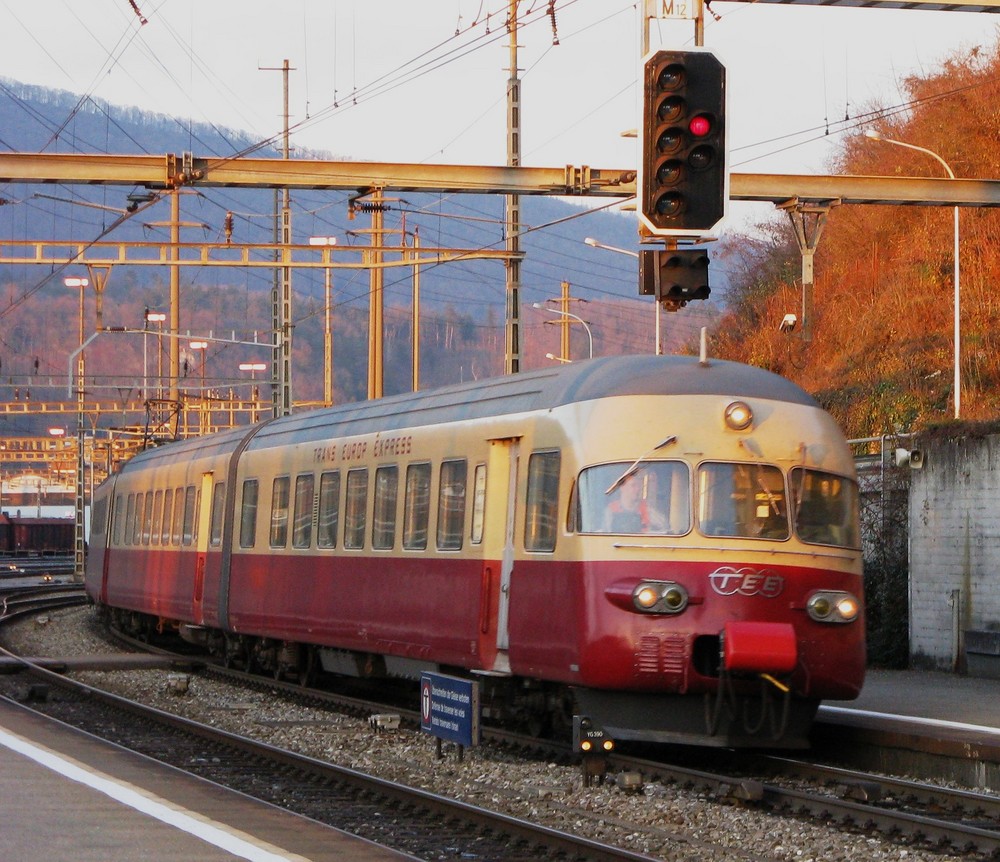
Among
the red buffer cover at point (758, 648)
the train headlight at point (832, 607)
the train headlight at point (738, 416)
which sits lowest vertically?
the red buffer cover at point (758, 648)

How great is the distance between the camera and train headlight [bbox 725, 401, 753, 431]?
1336 centimetres

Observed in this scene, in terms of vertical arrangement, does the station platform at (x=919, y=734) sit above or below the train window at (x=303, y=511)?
below

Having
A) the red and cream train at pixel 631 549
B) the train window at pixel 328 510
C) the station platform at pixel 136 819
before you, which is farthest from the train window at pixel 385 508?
the station platform at pixel 136 819

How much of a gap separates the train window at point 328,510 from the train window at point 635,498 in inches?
231

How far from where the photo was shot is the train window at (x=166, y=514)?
27.0m

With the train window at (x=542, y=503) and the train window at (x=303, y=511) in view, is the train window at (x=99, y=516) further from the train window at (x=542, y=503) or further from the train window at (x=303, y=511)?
the train window at (x=542, y=503)

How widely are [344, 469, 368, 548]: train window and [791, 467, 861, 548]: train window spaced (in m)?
5.69

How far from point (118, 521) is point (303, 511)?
13.4 m

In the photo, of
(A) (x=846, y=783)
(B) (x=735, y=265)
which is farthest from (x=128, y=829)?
(B) (x=735, y=265)

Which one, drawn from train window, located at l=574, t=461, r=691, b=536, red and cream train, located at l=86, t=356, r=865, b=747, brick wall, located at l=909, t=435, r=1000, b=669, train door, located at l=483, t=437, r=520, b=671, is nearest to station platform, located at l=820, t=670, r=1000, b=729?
brick wall, located at l=909, t=435, r=1000, b=669

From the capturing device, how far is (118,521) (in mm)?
32281

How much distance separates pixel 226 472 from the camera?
2311cm

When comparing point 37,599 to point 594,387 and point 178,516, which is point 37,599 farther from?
point 594,387

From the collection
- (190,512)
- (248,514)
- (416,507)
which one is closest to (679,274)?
(416,507)
